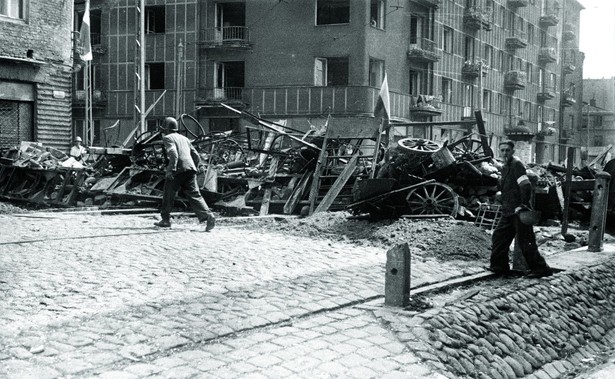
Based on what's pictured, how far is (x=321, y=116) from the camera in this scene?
108ft

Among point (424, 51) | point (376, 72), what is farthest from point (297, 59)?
point (424, 51)

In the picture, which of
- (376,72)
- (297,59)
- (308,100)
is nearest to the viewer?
(308,100)

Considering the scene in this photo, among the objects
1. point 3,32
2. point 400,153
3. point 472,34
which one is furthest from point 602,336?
point 472,34

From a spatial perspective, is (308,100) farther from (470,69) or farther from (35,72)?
(470,69)

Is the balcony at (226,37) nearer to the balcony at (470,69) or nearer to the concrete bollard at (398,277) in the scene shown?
the balcony at (470,69)

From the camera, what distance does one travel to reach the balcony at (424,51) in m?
36.4

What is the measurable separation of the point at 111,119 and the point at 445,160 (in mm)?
28499

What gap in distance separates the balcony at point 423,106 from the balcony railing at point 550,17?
876 inches

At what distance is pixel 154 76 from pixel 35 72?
1670cm

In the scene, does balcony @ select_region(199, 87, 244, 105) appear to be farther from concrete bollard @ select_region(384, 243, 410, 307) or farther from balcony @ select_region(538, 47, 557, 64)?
balcony @ select_region(538, 47, 557, 64)

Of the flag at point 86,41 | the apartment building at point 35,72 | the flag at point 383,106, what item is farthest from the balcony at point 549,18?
the flag at point 383,106

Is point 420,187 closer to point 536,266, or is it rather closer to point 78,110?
point 536,266

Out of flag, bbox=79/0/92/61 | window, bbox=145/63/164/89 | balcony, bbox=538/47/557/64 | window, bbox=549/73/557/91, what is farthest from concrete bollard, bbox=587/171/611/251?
window, bbox=549/73/557/91

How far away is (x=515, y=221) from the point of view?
8.37 meters
